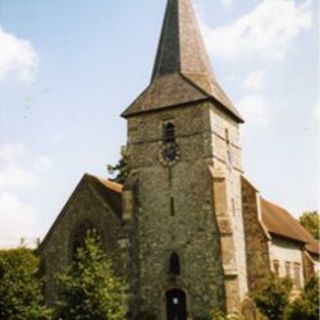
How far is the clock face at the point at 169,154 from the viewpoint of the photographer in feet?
106

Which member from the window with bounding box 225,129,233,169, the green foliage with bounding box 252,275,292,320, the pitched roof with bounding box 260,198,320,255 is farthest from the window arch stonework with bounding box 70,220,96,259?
the pitched roof with bounding box 260,198,320,255

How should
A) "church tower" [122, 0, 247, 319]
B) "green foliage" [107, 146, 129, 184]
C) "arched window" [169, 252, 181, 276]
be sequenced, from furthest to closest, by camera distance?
"green foliage" [107, 146, 129, 184], "arched window" [169, 252, 181, 276], "church tower" [122, 0, 247, 319]

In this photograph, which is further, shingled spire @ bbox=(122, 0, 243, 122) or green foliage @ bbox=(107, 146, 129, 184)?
green foliage @ bbox=(107, 146, 129, 184)

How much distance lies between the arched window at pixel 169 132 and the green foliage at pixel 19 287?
10730 millimetres

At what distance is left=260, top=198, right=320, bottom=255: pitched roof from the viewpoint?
36156 mm

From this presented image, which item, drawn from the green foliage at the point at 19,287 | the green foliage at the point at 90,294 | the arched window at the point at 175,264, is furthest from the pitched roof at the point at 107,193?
the green foliage at the point at 90,294

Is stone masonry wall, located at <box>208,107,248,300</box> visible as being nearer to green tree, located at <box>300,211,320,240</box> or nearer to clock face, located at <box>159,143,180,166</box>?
clock face, located at <box>159,143,180,166</box>

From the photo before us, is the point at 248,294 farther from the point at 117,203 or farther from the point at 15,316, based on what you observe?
the point at 15,316

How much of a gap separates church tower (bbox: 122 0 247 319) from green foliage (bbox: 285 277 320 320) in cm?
295

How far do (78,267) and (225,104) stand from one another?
597 inches

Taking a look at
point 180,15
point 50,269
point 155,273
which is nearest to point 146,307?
point 155,273

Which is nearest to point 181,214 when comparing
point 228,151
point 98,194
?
point 228,151

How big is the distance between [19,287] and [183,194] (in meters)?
10.6

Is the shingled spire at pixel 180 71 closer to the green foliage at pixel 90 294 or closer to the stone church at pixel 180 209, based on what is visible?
the stone church at pixel 180 209
